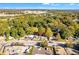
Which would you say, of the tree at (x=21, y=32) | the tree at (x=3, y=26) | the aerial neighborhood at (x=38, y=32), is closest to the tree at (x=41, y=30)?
the aerial neighborhood at (x=38, y=32)

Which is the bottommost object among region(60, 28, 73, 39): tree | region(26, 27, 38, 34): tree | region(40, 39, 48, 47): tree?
region(40, 39, 48, 47): tree

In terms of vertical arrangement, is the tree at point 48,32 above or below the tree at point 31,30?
below

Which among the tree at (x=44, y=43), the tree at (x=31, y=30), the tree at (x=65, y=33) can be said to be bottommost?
the tree at (x=44, y=43)

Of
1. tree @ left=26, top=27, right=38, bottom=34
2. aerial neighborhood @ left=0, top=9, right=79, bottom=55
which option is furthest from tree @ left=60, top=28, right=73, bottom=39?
tree @ left=26, top=27, right=38, bottom=34

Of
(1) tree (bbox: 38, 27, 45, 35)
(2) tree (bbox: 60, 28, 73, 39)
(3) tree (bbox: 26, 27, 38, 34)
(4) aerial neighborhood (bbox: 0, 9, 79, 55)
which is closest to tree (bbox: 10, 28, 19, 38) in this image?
(4) aerial neighborhood (bbox: 0, 9, 79, 55)

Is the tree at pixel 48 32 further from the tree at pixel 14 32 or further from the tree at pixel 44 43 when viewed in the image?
the tree at pixel 14 32

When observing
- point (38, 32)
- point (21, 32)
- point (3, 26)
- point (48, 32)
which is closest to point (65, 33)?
point (48, 32)

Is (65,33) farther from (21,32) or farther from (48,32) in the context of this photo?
(21,32)

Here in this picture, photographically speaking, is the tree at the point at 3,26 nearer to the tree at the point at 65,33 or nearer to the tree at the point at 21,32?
the tree at the point at 21,32

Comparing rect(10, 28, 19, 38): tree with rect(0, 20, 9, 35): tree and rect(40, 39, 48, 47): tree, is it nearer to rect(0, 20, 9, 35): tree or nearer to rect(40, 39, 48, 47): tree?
rect(0, 20, 9, 35): tree

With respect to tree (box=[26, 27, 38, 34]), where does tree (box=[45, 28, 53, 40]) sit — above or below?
below
